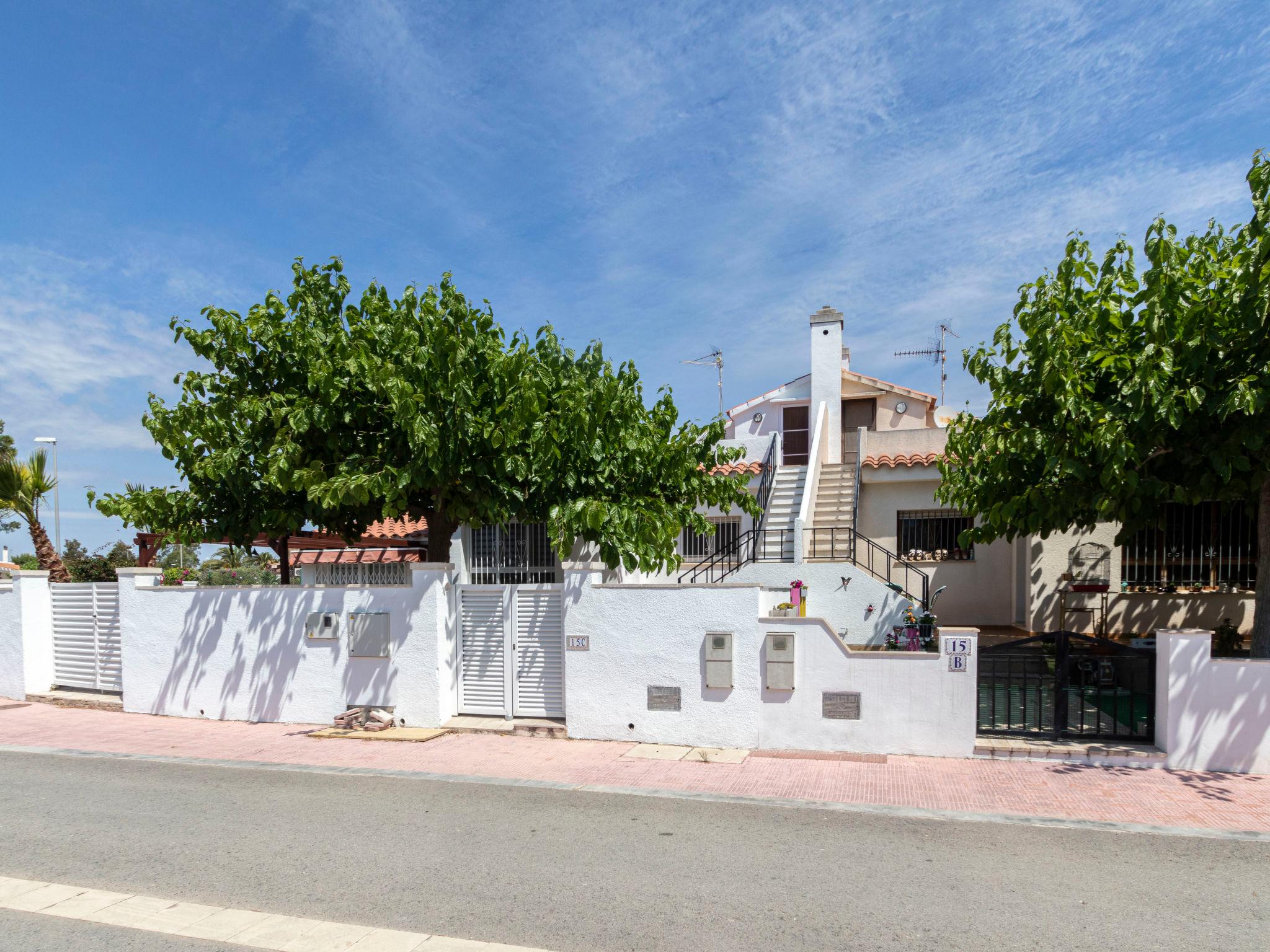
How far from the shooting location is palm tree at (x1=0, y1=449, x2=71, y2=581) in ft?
45.8

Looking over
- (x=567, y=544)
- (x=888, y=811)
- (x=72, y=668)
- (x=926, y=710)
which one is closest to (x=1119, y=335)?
(x=926, y=710)

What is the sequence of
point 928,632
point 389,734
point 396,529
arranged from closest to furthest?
point 389,734 < point 928,632 < point 396,529

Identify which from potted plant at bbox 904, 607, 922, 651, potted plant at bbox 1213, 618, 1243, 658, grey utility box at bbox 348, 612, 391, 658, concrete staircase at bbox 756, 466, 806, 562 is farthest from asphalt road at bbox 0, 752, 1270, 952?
concrete staircase at bbox 756, 466, 806, 562

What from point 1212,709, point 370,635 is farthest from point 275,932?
point 1212,709

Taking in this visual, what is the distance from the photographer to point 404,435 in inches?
392

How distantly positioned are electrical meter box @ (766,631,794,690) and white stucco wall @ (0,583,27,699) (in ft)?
40.9

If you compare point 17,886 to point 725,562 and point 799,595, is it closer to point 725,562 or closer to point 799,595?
point 799,595

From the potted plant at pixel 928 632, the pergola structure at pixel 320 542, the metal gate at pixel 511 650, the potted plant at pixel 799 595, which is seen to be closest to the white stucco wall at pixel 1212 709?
the potted plant at pixel 928 632

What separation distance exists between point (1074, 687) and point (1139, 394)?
3.75 meters

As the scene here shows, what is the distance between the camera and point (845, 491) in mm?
16484

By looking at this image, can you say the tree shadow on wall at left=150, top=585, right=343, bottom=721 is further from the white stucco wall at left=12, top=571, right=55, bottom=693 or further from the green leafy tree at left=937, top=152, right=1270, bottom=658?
the green leafy tree at left=937, top=152, right=1270, bottom=658

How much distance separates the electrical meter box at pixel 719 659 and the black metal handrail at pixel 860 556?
5.39 meters

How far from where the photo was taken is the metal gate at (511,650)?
31.7ft

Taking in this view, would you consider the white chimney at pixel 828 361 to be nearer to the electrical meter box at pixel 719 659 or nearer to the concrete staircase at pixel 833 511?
the concrete staircase at pixel 833 511
